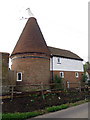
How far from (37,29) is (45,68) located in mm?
6238

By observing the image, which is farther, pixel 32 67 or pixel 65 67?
Result: pixel 65 67

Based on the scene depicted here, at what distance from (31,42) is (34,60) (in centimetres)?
277

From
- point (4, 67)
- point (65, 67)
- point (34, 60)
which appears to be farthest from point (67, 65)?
point (4, 67)

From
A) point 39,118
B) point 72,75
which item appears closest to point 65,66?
point 72,75

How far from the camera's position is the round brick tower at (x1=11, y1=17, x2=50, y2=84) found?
50.9ft

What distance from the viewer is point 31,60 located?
15688 millimetres

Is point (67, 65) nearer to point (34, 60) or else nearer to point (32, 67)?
point (34, 60)

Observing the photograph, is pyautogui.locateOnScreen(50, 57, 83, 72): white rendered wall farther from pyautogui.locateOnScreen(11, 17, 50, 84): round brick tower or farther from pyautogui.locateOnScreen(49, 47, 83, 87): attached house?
pyautogui.locateOnScreen(11, 17, 50, 84): round brick tower

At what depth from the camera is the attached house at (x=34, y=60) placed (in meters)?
15.6

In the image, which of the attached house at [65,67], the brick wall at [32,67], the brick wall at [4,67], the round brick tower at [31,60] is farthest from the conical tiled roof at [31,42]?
the brick wall at [4,67]

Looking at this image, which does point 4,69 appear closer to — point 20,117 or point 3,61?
point 3,61

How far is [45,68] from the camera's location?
16.5 m

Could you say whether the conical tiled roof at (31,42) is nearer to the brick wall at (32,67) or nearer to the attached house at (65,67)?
the brick wall at (32,67)

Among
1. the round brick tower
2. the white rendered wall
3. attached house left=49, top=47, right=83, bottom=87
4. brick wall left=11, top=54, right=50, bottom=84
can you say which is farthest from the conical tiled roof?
the white rendered wall
